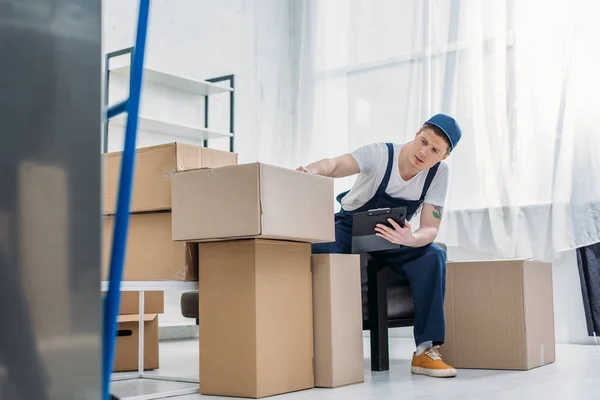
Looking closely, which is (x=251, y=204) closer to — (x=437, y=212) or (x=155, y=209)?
A: (x=155, y=209)

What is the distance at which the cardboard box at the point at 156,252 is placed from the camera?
6.55 feet

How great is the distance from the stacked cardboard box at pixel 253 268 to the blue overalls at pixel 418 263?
0.44 meters

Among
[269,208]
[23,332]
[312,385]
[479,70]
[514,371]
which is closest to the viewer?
[23,332]

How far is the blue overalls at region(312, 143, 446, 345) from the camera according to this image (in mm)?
2281

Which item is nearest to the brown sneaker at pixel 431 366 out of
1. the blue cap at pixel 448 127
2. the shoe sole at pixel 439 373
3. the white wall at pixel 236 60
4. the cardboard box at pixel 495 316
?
the shoe sole at pixel 439 373

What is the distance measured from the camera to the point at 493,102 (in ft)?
12.7

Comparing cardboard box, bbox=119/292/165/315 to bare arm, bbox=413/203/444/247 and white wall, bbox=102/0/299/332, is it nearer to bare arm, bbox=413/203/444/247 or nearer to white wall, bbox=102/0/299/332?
bare arm, bbox=413/203/444/247

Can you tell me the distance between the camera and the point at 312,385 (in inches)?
77.1

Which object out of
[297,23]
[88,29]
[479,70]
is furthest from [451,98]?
[88,29]

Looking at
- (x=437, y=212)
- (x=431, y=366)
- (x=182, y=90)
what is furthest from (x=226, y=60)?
(x=431, y=366)

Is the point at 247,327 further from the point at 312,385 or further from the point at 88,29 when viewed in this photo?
the point at 88,29

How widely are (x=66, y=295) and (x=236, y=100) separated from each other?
13.7ft

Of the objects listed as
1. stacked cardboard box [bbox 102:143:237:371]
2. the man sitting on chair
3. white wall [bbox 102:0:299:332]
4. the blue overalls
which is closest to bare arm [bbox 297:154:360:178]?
the man sitting on chair

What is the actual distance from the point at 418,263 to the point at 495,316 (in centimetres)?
36
